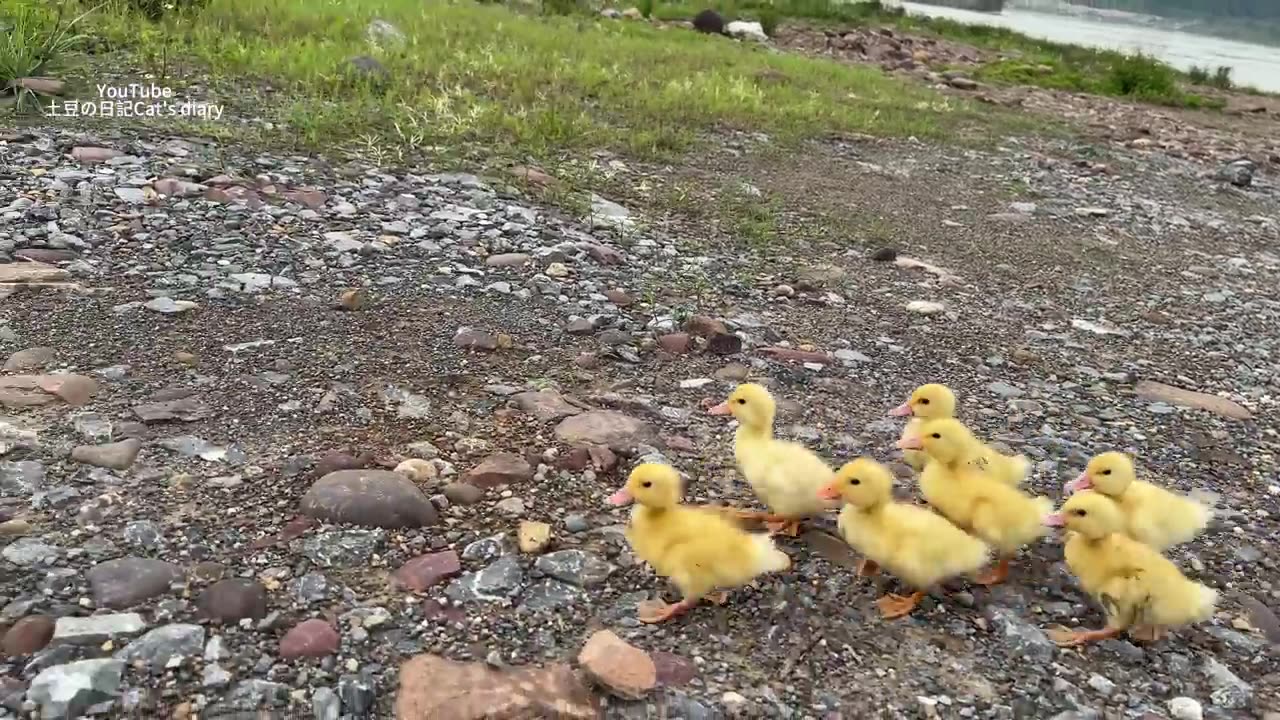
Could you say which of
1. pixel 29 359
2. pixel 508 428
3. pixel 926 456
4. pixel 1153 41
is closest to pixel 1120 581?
pixel 926 456

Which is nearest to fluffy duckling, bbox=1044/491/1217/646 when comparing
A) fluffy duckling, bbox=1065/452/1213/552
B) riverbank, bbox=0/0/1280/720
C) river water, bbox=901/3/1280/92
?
riverbank, bbox=0/0/1280/720

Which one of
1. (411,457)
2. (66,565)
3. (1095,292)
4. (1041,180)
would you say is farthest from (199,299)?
(1041,180)

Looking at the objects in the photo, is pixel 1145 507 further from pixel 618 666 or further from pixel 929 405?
pixel 618 666

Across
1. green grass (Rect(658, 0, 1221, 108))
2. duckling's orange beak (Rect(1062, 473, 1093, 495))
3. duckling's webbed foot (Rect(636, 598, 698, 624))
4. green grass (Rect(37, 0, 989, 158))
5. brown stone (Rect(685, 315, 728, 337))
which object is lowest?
duckling's webbed foot (Rect(636, 598, 698, 624))

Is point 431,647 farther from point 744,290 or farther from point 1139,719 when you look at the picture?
point 744,290

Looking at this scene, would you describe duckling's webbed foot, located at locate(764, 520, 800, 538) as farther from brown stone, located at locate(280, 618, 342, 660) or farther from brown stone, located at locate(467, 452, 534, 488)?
brown stone, located at locate(280, 618, 342, 660)

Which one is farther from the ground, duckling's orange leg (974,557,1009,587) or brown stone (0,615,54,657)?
brown stone (0,615,54,657)
